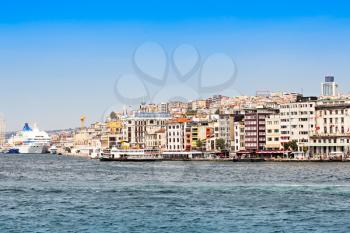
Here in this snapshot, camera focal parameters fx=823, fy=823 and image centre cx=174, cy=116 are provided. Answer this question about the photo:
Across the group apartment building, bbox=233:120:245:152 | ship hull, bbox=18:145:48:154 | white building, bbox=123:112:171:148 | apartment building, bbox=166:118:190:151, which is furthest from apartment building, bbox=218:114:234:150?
ship hull, bbox=18:145:48:154

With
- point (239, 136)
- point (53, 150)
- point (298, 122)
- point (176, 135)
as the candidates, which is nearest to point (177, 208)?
point (298, 122)

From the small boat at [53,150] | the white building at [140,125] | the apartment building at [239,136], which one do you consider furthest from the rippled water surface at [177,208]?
the small boat at [53,150]

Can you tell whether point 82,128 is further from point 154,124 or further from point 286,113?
point 286,113

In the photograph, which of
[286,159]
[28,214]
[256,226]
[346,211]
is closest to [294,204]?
[346,211]

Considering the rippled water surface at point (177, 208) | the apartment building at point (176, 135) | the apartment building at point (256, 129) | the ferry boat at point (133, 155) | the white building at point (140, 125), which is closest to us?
the rippled water surface at point (177, 208)

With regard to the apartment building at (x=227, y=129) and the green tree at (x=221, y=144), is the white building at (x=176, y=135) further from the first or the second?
the green tree at (x=221, y=144)

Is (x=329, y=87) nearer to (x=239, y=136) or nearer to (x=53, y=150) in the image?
(x=239, y=136)

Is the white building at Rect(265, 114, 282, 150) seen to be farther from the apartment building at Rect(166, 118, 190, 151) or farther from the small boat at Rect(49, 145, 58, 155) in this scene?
the small boat at Rect(49, 145, 58, 155)

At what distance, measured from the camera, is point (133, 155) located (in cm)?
7512

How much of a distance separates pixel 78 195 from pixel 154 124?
72.4 meters

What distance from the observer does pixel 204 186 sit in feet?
96.2

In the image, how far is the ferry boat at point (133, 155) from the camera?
73188mm

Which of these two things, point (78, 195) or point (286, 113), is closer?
point (78, 195)

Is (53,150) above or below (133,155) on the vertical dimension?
above
